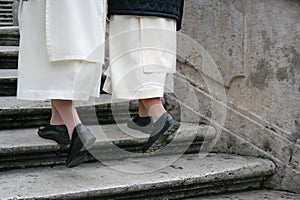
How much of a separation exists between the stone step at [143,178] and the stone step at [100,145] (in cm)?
4

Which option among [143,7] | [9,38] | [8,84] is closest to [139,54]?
[143,7]

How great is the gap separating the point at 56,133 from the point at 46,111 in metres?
0.32

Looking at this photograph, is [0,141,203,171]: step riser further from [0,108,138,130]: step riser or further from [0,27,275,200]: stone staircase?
[0,108,138,130]: step riser

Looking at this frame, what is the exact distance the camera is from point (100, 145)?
248cm

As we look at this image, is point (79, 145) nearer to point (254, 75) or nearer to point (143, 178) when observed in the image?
point (143, 178)

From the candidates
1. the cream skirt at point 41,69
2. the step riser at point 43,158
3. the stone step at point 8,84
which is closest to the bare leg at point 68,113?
the cream skirt at point 41,69

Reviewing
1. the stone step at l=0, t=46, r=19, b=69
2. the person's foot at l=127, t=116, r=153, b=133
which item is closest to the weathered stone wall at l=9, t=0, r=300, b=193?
the person's foot at l=127, t=116, r=153, b=133

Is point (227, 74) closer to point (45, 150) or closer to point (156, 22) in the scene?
point (156, 22)

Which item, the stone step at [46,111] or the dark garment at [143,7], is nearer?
the dark garment at [143,7]

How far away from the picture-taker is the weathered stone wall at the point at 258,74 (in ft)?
8.36

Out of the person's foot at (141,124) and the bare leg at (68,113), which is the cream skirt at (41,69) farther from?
the person's foot at (141,124)

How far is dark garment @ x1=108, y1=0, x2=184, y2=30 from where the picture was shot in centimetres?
236

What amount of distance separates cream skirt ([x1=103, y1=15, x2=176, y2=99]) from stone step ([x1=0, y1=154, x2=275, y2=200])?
1.12 ft

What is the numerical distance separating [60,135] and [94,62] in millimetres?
383
